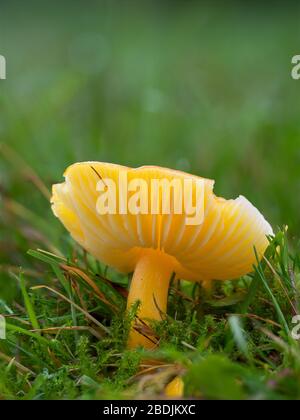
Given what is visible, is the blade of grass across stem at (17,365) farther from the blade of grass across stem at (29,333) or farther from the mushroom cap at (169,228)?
the mushroom cap at (169,228)

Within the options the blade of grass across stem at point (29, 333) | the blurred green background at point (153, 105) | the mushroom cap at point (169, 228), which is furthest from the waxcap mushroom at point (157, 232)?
the blurred green background at point (153, 105)

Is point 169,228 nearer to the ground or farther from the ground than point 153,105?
nearer to the ground

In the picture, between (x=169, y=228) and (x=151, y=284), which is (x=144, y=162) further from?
(x=169, y=228)

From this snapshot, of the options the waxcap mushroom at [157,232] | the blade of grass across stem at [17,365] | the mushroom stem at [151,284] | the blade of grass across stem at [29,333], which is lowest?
the blade of grass across stem at [17,365]

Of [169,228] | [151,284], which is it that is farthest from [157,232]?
[151,284]

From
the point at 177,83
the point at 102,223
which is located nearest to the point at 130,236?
the point at 102,223

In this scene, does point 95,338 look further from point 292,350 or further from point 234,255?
point 292,350
